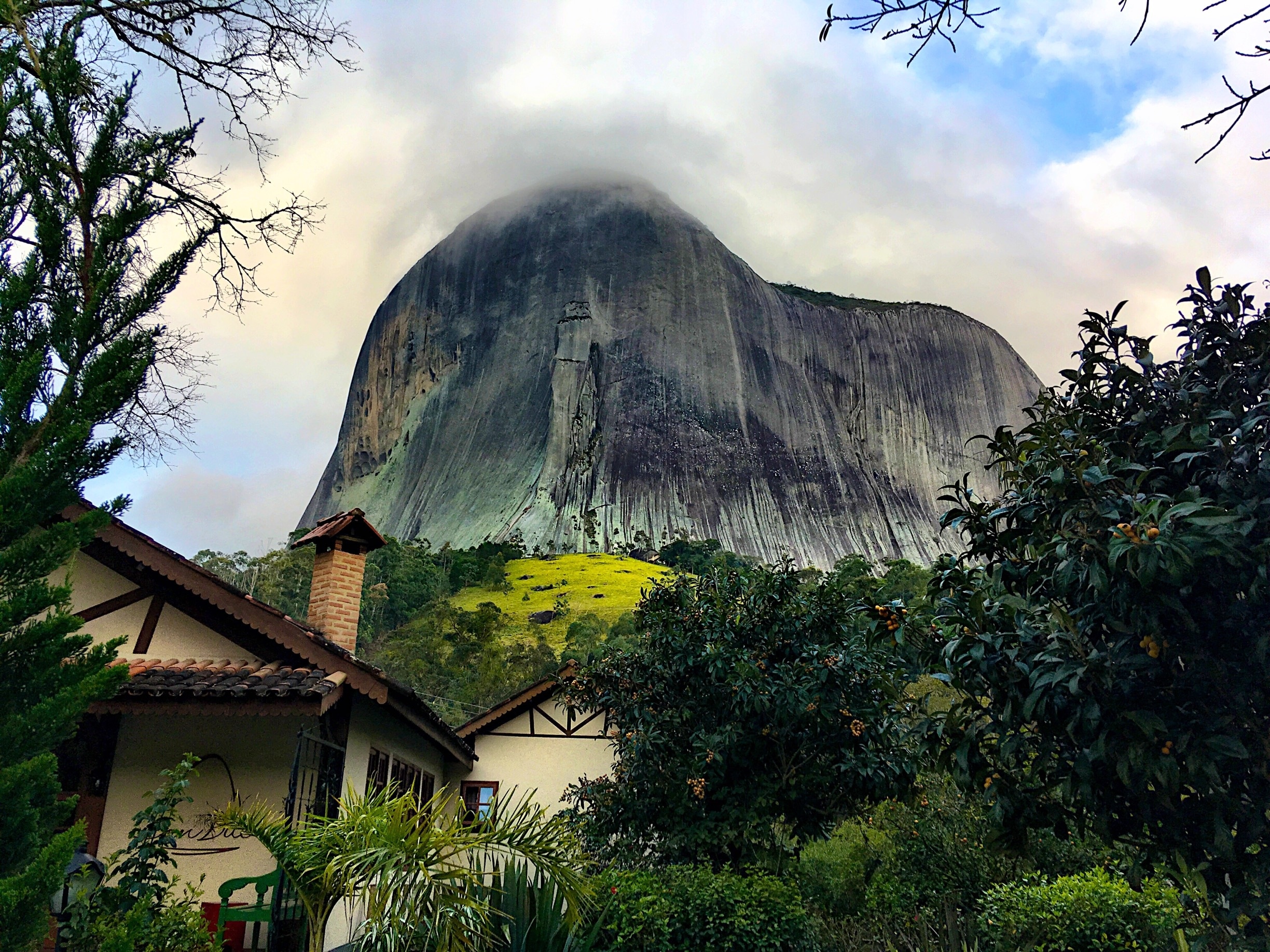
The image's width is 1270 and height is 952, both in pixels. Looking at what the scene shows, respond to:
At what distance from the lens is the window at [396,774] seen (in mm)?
9750

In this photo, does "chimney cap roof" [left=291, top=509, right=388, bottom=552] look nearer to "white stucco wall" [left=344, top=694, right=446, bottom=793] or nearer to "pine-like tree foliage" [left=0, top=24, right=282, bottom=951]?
"white stucco wall" [left=344, top=694, right=446, bottom=793]

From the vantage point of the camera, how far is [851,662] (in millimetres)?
8062

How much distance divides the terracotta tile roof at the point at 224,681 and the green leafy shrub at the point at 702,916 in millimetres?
2937

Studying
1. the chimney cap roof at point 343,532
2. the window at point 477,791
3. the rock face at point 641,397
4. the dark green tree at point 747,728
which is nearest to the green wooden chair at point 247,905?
the dark green tree at point 747,728

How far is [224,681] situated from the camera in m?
7.46

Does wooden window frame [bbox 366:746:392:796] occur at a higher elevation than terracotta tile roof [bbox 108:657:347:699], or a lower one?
lower

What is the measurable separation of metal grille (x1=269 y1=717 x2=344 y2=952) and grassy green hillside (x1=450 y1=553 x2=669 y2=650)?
33275 millimetres

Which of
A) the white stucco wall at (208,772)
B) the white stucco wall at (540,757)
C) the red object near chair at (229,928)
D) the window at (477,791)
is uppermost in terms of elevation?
the white stucco wall at (540,757)

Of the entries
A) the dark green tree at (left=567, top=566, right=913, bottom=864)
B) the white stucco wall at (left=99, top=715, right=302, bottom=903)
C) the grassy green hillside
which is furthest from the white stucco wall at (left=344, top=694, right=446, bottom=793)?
the grassy green hillside

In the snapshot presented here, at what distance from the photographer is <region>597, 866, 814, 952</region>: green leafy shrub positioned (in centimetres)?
668

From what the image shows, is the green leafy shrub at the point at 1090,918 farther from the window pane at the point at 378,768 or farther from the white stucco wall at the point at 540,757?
the white stucco wall at the point at 540,757

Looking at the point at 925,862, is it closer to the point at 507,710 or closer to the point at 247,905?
the point at 247,905

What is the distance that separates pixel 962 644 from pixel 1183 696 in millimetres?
929

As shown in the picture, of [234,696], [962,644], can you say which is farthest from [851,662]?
[234,696]
